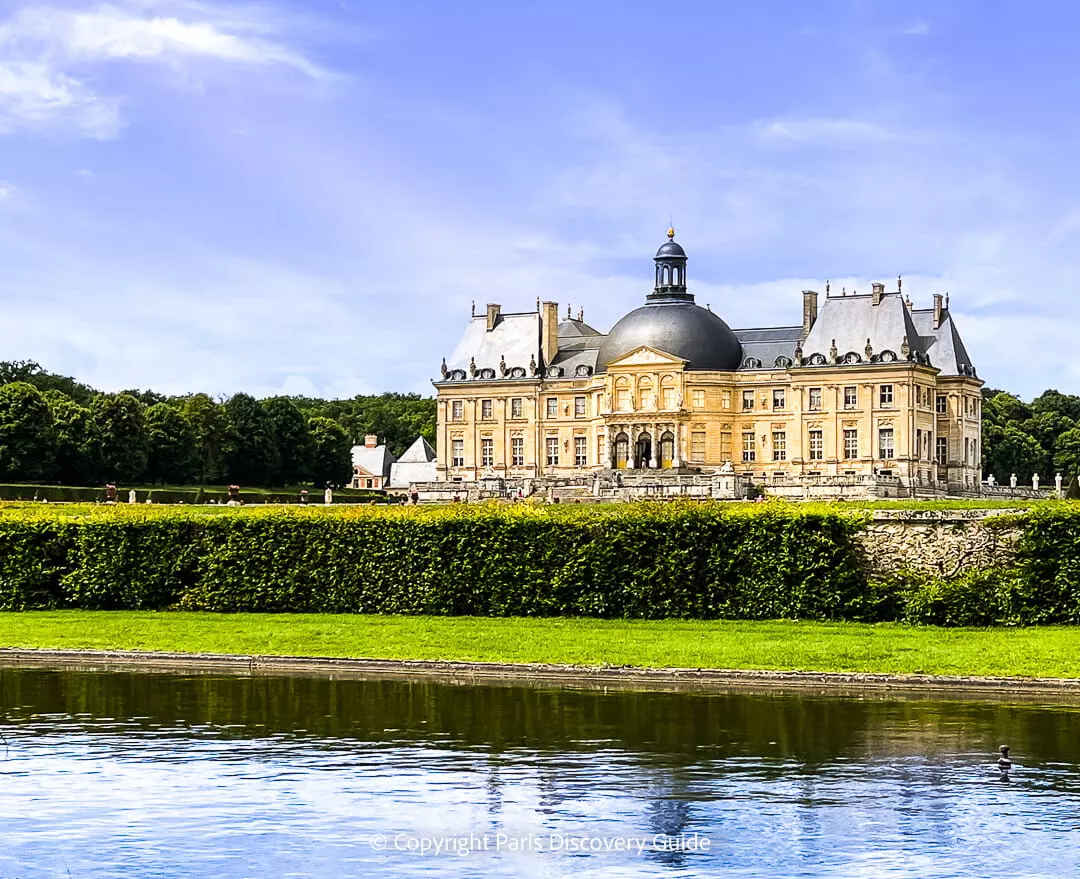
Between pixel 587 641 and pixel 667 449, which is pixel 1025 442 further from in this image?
pixel 587 641

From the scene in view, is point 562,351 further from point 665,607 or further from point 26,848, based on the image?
point 26,848

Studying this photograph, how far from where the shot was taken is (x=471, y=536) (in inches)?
1118

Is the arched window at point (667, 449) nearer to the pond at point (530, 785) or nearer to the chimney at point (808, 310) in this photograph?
the chimney at point (808, 310)

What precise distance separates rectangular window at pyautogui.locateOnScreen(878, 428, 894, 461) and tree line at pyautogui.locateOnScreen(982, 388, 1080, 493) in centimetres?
2385

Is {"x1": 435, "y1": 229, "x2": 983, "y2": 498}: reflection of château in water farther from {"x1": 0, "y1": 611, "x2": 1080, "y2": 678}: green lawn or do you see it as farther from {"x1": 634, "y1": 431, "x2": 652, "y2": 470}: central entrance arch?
{"x1": 0, "y1": 611, "x2": 1080, "y2": 678}: green lawn

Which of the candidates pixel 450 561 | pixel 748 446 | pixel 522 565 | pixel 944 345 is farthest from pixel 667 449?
pixel 522 565

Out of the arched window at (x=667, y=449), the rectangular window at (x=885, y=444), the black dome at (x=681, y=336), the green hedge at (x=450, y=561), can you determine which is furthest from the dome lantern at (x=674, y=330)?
the green hedge at (x=450, y=561)

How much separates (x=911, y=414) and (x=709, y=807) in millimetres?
71504

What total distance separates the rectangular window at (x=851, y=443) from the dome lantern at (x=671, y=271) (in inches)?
495

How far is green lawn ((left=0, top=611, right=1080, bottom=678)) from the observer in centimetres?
2173

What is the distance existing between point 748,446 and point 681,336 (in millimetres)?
6805

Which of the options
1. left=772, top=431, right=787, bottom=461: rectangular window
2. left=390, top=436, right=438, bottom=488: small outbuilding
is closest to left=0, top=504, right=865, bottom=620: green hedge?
left=772, top=431, right=787, bottom=461: rectangular window

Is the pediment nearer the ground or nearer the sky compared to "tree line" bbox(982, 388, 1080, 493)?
nearer the sky

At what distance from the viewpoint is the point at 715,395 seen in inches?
3410
